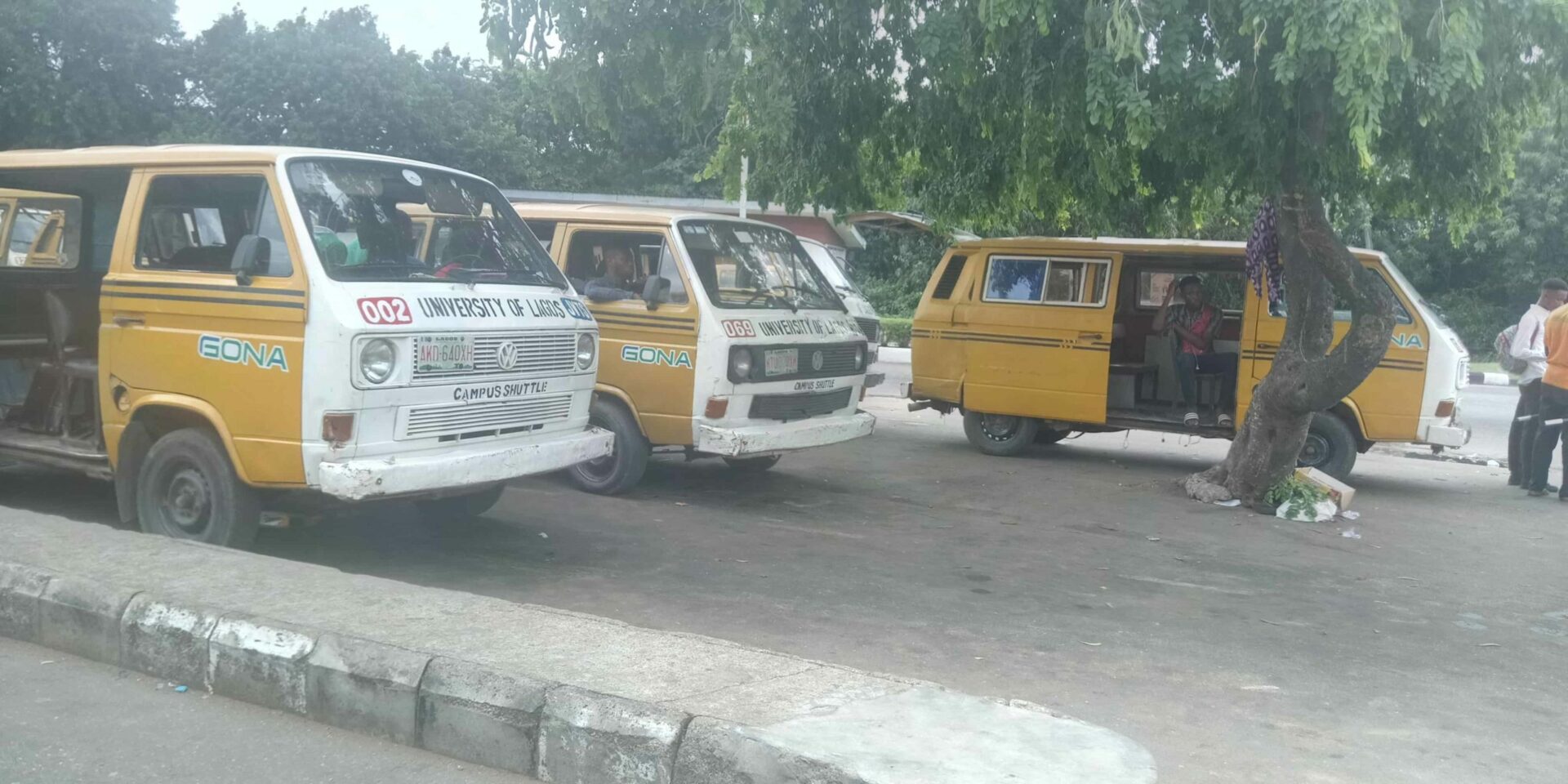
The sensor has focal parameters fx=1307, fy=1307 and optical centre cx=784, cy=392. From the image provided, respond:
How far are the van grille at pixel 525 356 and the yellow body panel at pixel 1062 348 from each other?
5.62m

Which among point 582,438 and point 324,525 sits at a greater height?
point 582,438

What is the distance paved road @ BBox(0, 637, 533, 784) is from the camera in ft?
13.5

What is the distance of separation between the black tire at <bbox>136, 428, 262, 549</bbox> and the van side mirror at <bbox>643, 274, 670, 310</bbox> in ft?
10.1

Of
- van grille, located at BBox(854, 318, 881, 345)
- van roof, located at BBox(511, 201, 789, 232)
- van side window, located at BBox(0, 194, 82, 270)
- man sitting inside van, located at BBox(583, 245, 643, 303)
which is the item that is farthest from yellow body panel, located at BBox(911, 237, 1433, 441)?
van side window, located at BBox(0, 194, 82, 270)

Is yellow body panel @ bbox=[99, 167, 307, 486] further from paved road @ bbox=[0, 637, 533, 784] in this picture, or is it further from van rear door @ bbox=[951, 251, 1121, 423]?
van rear door @ bbox=[951, 251, 1121, 423]

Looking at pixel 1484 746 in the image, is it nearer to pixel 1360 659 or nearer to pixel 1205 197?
pixel 1360 659

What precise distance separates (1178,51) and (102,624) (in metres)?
5.91

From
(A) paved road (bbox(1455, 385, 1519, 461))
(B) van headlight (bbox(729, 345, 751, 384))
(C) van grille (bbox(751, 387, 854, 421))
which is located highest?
(B) van headlight (bbox(729, 345, 751, 384))

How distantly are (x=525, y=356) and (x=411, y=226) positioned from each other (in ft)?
2.97

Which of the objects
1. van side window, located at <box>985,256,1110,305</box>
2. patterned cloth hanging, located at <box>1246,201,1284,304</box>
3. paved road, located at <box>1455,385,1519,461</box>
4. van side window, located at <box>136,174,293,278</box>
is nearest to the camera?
van side window, located at <box>136,174,293,278</box>

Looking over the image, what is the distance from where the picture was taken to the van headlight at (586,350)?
7.21m

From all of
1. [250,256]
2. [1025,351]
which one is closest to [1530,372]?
[1025,351]

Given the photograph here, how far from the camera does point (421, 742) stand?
438 cm

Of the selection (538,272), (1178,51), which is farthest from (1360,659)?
(538,272)
